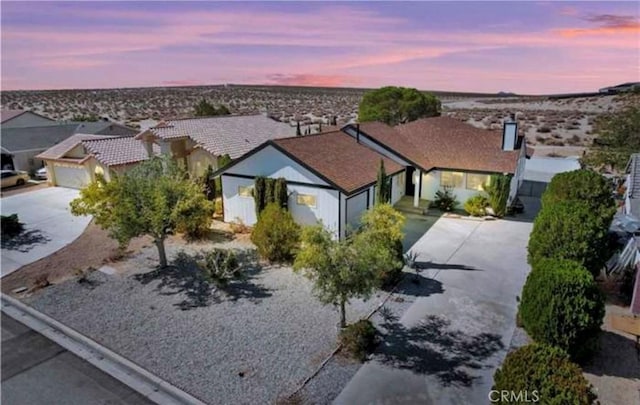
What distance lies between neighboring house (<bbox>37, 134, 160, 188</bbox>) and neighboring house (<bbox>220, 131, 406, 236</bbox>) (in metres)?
11.6

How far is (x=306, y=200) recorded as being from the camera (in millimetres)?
19953

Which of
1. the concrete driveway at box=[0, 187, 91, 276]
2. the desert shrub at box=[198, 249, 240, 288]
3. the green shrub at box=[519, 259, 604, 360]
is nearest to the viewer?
the green shrub at box=[519, 259, 604, 360]

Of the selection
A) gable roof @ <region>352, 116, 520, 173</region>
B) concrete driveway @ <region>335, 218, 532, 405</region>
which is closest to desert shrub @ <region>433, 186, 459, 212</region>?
gable roof @ <region>352, 116, 520, 173</region>

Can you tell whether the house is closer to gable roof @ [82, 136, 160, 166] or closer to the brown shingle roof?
gable roof @ [82, 136, 160, 166]

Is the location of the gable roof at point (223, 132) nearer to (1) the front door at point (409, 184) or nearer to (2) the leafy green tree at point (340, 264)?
(1) the front door at point (409, 184)

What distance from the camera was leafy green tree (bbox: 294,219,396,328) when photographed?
11047 mm

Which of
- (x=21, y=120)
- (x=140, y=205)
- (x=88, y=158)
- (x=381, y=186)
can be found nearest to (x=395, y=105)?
(x=381, y=186)

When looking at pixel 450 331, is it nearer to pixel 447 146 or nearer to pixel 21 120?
pixel 447 146

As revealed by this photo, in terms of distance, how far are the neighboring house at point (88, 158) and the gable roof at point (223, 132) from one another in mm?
2631

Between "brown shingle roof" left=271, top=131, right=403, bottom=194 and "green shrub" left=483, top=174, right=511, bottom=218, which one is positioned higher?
"brown shingle roof" left=271, top=131, right=403, bottom=194

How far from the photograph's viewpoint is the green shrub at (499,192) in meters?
22.7

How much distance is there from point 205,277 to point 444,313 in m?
8.95

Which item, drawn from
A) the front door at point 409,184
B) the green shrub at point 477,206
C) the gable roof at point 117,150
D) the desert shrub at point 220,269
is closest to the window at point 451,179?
the green shrub at point 477,206

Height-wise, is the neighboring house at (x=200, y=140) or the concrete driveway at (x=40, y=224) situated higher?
the neighboring house at (x=200, y=140)
